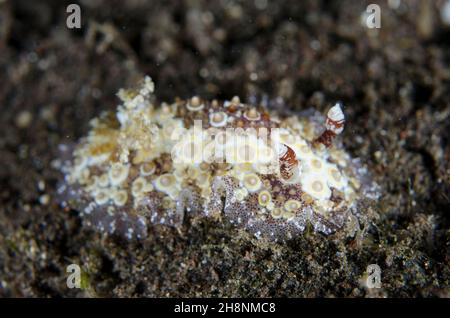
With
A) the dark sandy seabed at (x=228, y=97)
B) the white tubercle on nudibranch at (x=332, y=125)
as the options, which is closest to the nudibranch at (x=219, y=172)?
the white tubercle on nudibranch at (x=332, y=125)

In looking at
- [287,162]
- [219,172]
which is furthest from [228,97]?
[287,162]

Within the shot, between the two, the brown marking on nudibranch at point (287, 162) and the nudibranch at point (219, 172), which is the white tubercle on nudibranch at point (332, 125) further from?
the brown marking on nudibranch at point (287, 162)

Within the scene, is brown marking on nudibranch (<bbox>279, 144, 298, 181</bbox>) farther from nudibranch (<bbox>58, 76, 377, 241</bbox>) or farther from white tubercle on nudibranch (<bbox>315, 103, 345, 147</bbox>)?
white tubercle on nudibranch (<bbox>315, 103, 345, 147</bbox>)

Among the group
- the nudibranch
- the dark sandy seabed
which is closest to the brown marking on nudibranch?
the nudibranch

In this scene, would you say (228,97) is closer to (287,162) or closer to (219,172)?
(219,172)

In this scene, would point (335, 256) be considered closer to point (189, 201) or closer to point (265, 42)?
point (189, 201)

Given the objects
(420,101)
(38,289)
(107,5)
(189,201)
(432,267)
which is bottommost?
(38,289)

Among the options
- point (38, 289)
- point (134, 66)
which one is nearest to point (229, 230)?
point (38, 289)
